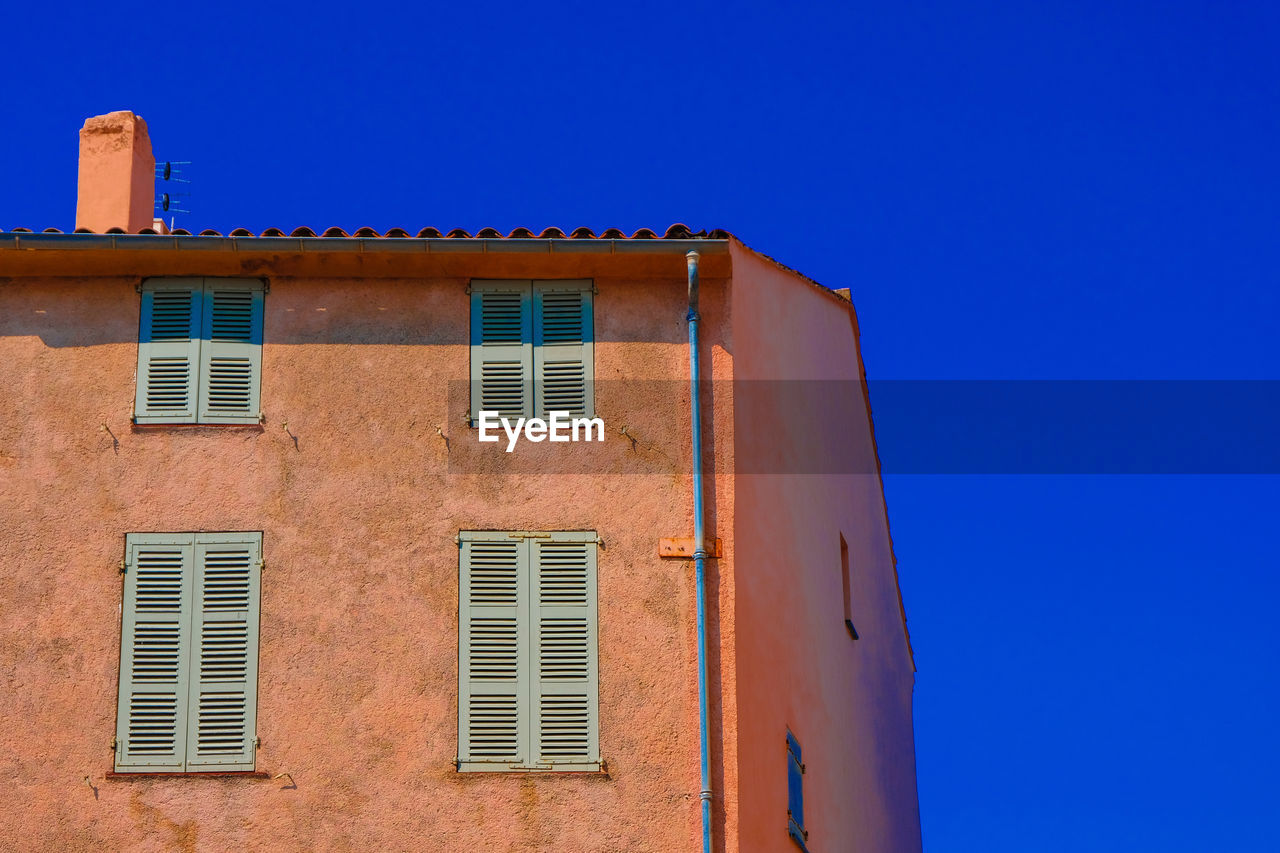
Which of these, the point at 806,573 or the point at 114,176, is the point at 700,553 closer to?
the point at 806,573

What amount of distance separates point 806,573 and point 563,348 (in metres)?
3.38

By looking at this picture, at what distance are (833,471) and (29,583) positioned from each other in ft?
27.2

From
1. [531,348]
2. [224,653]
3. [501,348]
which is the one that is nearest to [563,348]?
[531,348]

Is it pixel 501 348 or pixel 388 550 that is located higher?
pixel 501 348

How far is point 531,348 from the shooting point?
17.2 m

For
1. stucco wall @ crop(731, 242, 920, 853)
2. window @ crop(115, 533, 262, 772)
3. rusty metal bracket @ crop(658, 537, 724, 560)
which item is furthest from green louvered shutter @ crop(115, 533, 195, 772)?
stucco wall @ crop(731, 242, 920, 853)

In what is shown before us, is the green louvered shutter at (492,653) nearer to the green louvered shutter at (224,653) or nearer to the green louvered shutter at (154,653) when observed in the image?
the green louvered shutter at (224,653)

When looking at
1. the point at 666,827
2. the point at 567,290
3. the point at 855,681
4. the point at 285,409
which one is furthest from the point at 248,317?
the point at 855,681

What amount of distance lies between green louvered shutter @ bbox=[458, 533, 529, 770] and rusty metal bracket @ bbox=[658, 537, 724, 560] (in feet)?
3.82

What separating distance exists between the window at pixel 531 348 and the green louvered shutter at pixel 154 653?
285cm

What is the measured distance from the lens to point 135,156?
19547 mm

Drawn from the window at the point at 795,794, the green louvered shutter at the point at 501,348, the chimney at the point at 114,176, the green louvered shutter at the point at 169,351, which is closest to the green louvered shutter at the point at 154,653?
the green louvered shutter at the point at 169,351

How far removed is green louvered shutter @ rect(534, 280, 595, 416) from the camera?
16984mm

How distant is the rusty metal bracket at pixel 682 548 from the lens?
53.6 ft
